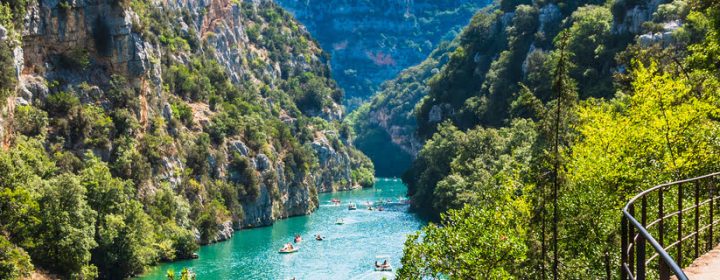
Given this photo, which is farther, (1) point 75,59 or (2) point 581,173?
(1) point 75,59

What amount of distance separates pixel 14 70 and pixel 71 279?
22.4 meters

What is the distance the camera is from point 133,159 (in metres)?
79.4

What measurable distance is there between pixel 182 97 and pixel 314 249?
126ft

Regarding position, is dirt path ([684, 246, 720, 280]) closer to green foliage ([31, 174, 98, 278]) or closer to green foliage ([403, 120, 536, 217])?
green foliage ([403, 120, 536, 217])

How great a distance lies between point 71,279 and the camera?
177 ft

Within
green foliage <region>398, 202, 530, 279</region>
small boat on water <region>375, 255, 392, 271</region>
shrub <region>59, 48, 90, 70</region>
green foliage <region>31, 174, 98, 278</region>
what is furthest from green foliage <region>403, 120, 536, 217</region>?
shrub <region>59, 48, 90, 70</region>

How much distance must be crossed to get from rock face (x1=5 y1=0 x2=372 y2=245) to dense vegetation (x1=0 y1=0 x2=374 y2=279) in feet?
0.80

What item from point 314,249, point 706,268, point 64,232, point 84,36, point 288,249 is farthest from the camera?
point 84,36

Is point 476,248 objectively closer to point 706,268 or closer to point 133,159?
point 706,268

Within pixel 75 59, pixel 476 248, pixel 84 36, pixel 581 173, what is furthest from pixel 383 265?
pixel 84 36

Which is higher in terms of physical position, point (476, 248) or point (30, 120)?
point (30, 120)

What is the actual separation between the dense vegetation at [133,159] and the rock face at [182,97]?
0.24 m

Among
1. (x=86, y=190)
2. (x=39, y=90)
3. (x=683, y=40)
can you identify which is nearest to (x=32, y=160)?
(x=86, y=190)

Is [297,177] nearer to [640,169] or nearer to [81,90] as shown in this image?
[81,90]
